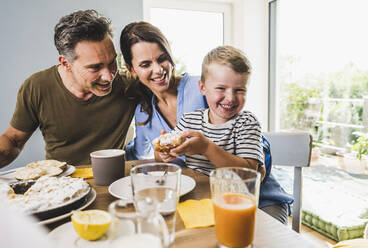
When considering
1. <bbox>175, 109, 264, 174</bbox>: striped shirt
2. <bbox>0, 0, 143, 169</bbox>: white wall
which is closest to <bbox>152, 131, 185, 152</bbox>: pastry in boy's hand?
<bbox>175, 109, 264, 174</bbox>: striped shirt

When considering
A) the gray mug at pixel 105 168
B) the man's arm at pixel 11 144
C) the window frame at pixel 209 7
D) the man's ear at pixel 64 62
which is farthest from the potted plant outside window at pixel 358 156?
the man's arm at pixel 11 144

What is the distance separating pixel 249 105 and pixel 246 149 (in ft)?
6.31

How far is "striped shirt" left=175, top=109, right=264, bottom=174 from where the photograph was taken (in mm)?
1148

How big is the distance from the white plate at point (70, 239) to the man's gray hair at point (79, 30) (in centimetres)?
127

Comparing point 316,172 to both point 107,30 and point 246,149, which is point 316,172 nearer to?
point 246,149

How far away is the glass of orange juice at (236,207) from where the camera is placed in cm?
54

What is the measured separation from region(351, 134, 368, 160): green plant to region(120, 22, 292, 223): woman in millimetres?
1208

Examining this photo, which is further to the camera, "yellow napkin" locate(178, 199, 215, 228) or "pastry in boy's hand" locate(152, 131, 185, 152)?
"pastry in boy's hand" locate(152, 131, 185, 152)

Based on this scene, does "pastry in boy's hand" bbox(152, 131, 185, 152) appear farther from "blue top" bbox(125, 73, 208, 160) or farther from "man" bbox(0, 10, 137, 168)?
"man" bbox(0, 10, 137, 168)

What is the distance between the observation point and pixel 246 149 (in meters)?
1.15

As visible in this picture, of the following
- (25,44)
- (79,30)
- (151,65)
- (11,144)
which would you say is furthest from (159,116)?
(25,44)

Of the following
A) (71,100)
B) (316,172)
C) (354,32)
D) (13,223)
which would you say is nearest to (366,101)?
(354,32)

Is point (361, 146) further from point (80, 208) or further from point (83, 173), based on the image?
point (80, 208)

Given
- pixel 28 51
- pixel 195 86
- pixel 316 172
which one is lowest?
pixel 316 172
